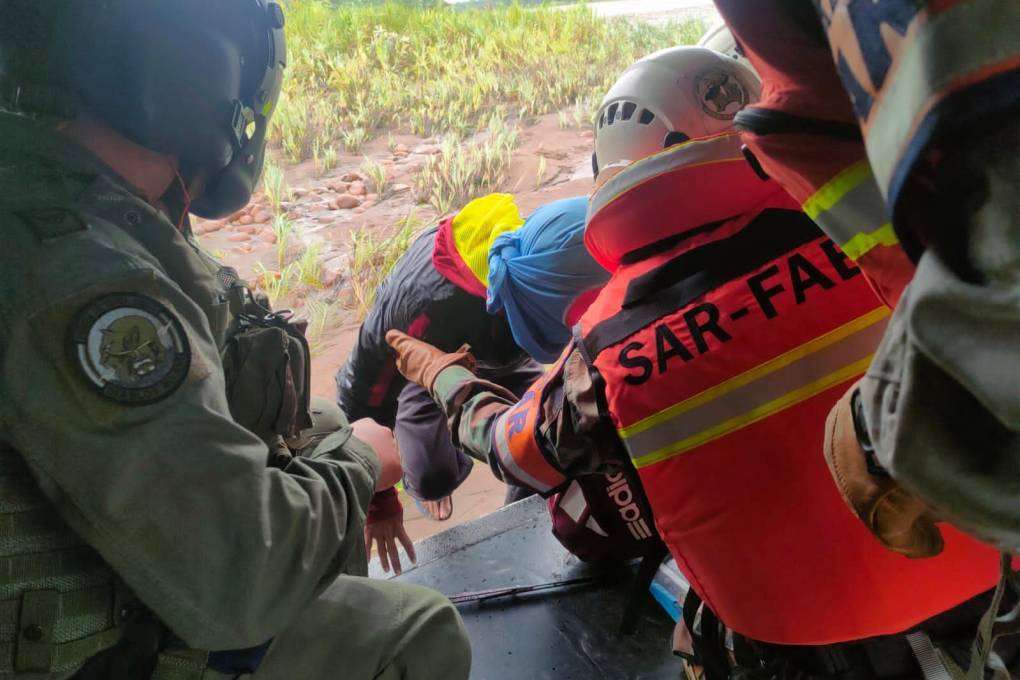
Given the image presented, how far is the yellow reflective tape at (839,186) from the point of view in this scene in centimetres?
50

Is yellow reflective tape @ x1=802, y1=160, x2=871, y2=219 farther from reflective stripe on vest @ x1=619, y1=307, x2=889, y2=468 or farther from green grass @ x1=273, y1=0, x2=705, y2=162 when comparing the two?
green grass @ x1=273, y1=0, x2=705, y2=162

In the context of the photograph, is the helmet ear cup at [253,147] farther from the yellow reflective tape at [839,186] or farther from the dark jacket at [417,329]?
the dark jacket at [417,329]

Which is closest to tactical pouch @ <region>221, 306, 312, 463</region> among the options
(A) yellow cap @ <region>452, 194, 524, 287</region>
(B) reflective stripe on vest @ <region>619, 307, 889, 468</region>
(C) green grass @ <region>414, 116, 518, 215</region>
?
(B) reflective stripe on vest @ <region>619, 307, 889, 468</region>

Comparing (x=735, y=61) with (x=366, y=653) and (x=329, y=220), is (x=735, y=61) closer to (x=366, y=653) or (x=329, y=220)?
(x=366, y=653)

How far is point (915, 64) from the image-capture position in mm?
353

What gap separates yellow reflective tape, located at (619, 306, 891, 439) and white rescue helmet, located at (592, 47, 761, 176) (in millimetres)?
486

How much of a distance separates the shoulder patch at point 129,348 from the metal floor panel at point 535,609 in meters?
1.30

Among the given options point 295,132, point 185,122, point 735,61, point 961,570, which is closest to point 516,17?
point 295,132

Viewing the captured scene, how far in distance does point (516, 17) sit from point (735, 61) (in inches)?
130

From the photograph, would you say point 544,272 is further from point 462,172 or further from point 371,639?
point 462,172

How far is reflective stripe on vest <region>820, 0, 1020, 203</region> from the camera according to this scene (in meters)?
0.33

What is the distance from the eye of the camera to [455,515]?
3.17 metres

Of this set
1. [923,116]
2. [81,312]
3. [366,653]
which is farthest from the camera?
[366,653]

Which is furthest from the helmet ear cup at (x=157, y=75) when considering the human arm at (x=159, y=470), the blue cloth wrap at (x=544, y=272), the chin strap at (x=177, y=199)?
the blue cloth wrap at (x=544, y=272)
